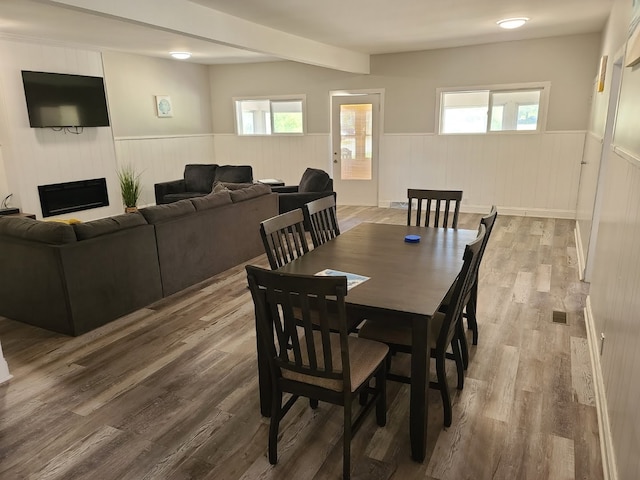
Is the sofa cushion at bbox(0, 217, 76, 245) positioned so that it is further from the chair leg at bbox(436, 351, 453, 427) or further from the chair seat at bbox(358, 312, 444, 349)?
the chair leg at bbox(436, 351, 453, 427)

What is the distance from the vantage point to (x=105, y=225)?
3422 mm

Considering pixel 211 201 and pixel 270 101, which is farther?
pixel 270 101

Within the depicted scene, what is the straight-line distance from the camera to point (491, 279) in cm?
427

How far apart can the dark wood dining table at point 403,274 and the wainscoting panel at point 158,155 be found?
18.4ft

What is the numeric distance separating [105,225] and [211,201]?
1.15 m

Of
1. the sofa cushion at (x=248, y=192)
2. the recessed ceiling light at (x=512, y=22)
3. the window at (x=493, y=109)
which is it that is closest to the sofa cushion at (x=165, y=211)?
the sofa cushion at (x=248, y=192)

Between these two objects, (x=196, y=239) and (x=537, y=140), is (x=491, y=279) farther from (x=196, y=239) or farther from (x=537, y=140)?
(x=537, y=140)

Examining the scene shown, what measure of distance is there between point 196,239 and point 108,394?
1851 millimetres

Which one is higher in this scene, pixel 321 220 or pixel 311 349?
pixel 321 220

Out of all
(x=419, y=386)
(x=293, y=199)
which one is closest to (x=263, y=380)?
(x=419, y=386)

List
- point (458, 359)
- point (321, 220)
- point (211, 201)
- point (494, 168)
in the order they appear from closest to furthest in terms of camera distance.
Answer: point (458, 359)
point (321, 220)
point (211, 201)
point (494, 168)

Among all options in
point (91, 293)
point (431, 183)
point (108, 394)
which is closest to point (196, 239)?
point (91, 293)

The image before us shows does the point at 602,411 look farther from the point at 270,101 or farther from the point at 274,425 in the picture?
the point at 270,101

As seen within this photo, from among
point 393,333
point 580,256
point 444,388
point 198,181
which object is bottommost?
point 580,256
